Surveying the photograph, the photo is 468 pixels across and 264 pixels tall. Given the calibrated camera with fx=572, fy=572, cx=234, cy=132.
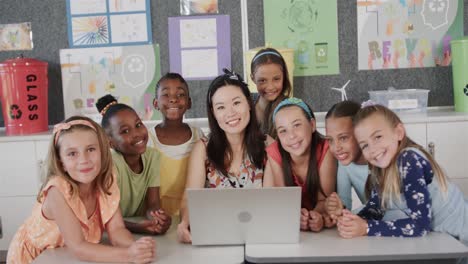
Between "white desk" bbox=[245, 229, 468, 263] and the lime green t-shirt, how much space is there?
1.82 feet

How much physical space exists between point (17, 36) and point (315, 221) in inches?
84.0

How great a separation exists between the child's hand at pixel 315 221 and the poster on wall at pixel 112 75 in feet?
5.23

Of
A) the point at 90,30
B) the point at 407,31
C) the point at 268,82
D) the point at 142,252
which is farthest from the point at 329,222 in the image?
the point at 90,30

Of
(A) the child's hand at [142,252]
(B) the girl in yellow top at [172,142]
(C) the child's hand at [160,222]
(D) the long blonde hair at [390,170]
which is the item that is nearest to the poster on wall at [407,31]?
(B) the girl in yellow top at [172,142]

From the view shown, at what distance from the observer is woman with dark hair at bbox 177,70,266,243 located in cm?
175

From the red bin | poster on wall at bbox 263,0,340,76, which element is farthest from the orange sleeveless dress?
poster on wall at bbox 263,0,340,76

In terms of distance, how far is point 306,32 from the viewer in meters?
2.91

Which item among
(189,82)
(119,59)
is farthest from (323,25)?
(119,59)

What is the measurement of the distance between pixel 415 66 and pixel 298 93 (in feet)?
2.01

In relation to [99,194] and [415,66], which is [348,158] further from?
[415,66]

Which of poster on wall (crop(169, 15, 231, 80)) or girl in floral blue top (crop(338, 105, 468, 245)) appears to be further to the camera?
poster on wall (crop(169, 15, 231, 80))

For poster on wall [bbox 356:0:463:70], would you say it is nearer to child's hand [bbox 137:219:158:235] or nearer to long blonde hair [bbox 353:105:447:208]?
long blonde hair [bbox 353:105:447:208]

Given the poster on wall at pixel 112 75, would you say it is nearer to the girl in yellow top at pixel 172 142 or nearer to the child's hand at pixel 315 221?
the girl in yellow top at pixel 172 142

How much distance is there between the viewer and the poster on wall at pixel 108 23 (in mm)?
2957
